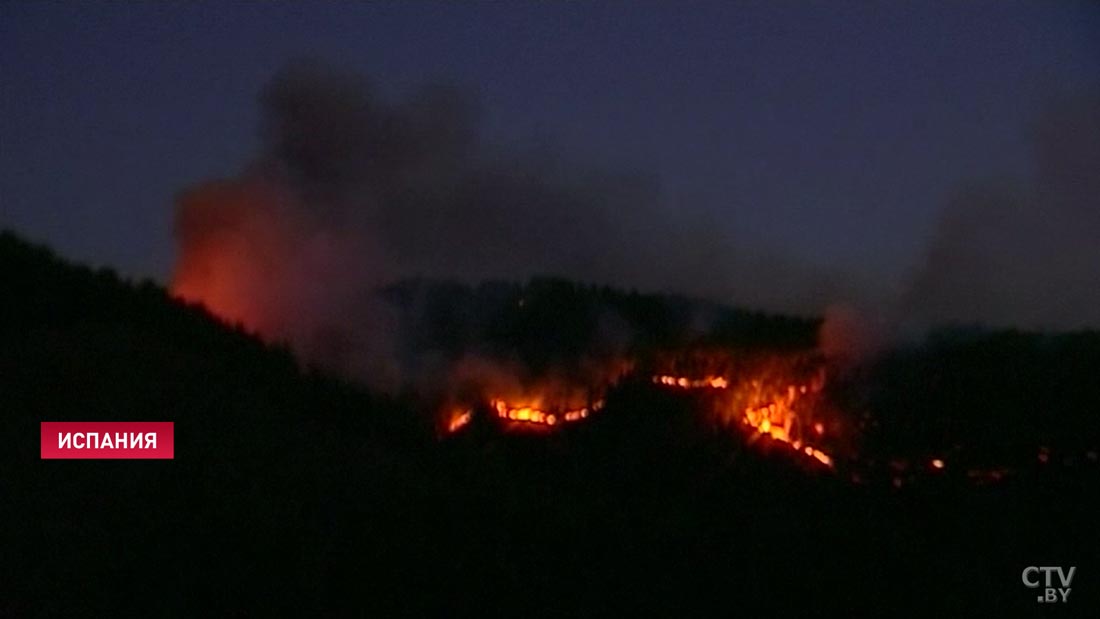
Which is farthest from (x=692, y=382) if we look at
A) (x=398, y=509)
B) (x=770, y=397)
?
(x=398, y=509)

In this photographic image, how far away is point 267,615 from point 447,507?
51.7 inches

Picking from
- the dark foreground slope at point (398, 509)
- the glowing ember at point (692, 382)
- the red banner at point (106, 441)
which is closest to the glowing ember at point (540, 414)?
the dark foreground slope at point (398, 509)

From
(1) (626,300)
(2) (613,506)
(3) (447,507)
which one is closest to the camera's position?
(3) (447,507)

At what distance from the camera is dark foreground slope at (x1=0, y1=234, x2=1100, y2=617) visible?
8.43m

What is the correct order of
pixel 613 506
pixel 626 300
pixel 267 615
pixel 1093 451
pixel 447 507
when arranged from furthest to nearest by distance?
pixel 626 300 < pixel 1093 451 < pixel 613 506 < pixel 447 507 < pixel 267 615

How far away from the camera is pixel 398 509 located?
9062mm

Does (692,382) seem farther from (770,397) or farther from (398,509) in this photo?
(398,509)

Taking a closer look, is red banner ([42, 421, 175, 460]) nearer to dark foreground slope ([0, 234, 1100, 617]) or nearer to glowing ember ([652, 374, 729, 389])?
dark foreground slope ([0, 234, 1100, 617])

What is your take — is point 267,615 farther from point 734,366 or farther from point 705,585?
point 734,366

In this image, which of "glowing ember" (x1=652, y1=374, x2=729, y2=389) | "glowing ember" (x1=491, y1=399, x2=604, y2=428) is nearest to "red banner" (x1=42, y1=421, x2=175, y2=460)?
"glowing ember" (x1=491, y1=399, x2=604, y2=428)

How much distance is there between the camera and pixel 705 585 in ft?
30.4

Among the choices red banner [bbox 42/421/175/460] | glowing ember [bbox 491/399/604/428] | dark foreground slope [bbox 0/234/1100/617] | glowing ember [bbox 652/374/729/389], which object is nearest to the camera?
dark foreground slope [bbox 0/234/1100/617]

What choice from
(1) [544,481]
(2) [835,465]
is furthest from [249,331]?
(2) [835,465]

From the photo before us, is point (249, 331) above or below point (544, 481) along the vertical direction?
above
